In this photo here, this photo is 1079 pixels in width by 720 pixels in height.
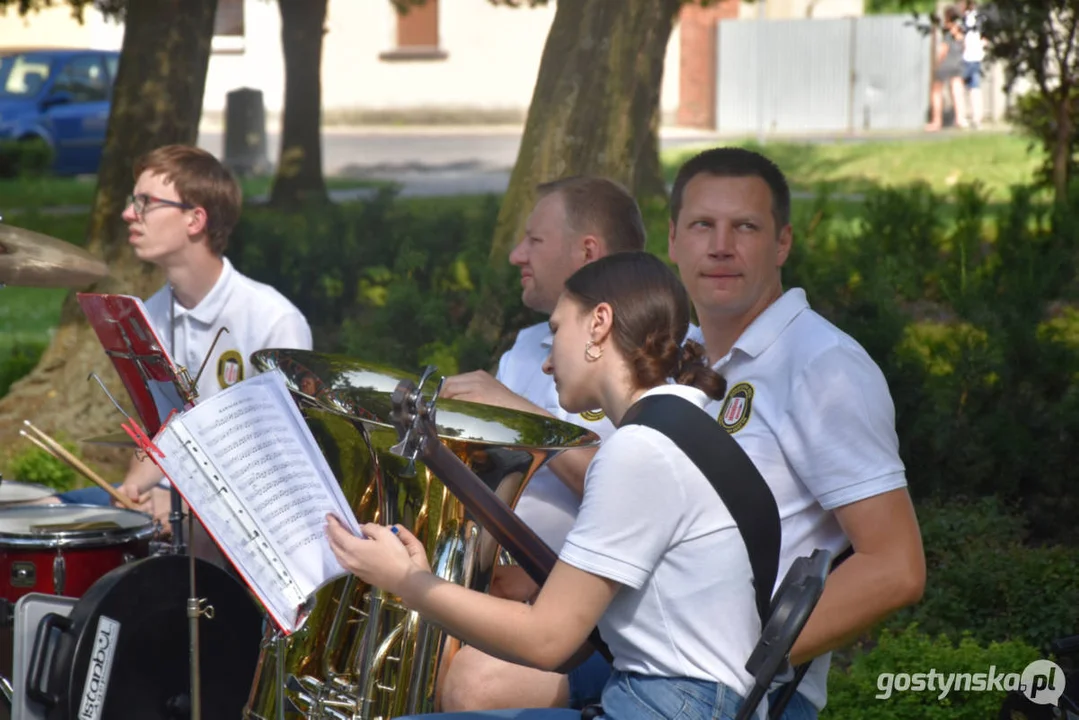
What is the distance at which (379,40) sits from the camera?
90.1 feet

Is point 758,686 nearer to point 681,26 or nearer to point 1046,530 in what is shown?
point 1046,530

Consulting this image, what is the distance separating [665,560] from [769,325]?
0.79m

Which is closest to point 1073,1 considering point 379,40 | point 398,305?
point 398,305

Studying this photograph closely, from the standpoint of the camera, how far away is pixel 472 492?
2.36m

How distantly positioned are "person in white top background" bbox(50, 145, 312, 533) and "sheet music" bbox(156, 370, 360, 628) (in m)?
1.84

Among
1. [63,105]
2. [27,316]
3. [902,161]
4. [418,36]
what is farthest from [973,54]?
[418,36]

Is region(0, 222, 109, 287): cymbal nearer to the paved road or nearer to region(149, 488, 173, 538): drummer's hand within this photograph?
region(149, 488, 173, 538): drummer's hand

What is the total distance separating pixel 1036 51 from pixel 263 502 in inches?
309

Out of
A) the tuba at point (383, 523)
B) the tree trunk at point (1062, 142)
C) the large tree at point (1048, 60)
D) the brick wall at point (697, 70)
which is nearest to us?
the tuba at point (383, 523)

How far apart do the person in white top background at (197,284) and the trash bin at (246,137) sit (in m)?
14.4

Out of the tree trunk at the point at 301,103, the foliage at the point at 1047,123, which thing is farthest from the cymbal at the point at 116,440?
the tree trunk at the point at 301,103

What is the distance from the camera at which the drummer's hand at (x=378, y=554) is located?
7.63 feet

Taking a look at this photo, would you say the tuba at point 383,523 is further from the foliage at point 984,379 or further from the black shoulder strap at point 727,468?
the foliage at point 984,379

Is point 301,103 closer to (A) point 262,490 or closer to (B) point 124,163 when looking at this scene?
(B) point 124,163
